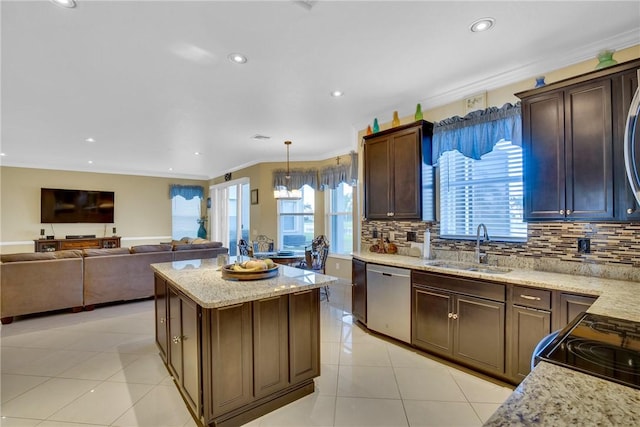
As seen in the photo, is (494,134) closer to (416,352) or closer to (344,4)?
(344,4)

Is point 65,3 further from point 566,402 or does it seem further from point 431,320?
point 431,320

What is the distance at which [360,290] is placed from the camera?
11.6 ft

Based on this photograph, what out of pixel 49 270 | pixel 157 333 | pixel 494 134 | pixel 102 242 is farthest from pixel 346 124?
pixel 102 242

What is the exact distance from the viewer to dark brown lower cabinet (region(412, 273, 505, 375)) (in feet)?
7.85

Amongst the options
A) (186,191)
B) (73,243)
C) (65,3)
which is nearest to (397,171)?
(65,3)

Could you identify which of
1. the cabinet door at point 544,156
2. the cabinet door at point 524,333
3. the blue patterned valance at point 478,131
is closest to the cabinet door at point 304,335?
the cabinet door at point 524,333

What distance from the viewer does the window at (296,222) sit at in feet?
21.9

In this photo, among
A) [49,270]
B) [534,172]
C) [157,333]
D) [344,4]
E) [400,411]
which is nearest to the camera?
[344,4]

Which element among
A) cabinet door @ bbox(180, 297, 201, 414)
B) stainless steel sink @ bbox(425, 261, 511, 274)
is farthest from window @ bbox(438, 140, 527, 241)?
cabinet door @ bbox(180, 297, 201, 414)

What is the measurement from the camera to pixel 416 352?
9.76 feet

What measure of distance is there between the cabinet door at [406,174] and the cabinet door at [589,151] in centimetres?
130

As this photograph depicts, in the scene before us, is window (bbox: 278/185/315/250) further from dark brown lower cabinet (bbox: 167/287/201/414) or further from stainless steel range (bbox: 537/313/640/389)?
stainless steel range (bbox: 537/313/640/389)

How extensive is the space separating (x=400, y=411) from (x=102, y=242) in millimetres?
8167

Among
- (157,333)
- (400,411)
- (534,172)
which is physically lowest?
(400,411)
